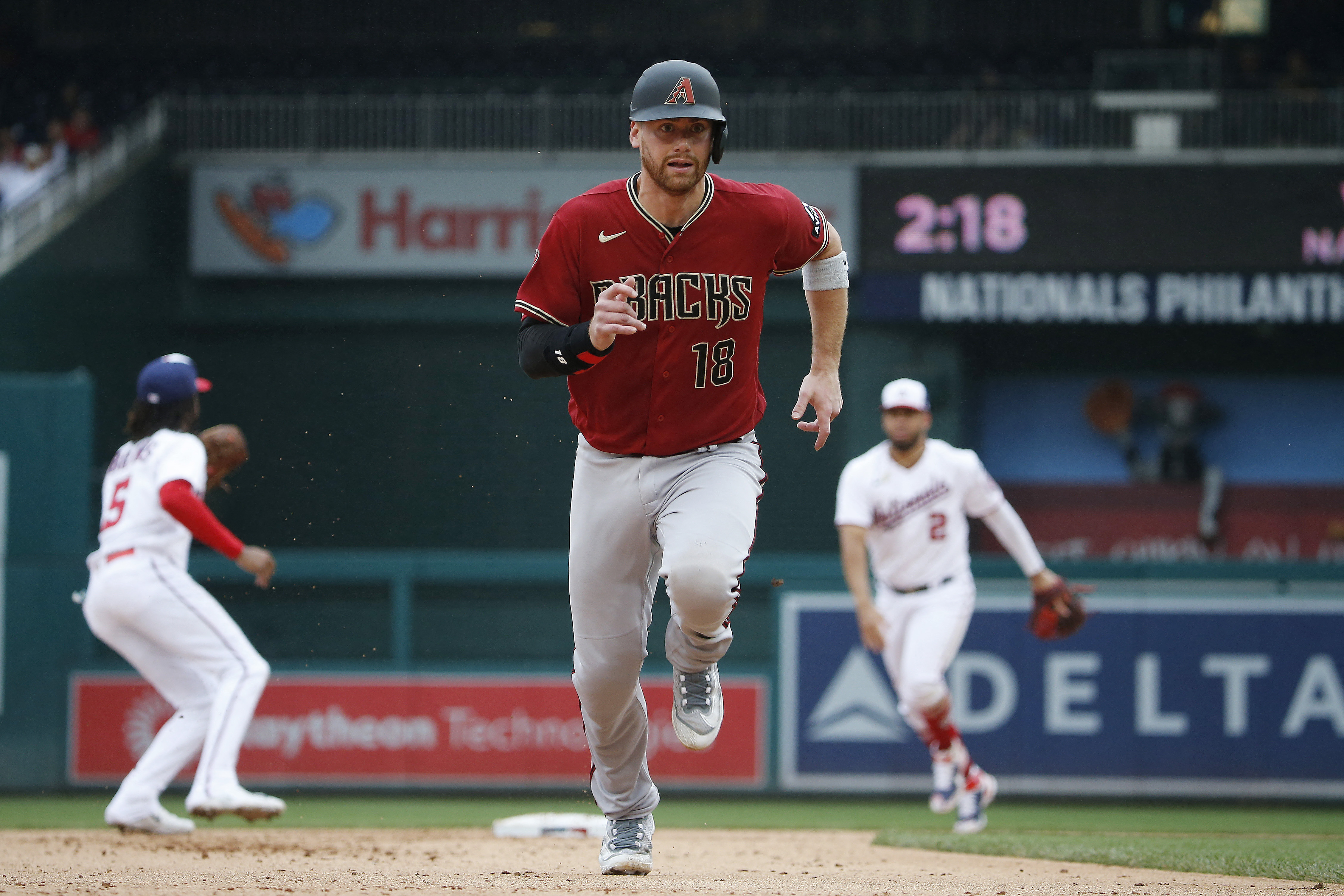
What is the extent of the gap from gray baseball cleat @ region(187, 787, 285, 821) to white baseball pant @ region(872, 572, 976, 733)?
2960 millimetres

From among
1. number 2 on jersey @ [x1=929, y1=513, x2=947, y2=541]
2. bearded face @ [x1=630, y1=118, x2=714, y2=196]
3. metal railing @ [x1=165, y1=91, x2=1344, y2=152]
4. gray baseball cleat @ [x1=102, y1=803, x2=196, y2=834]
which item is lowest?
gray baseball cleat @ [x1=102, y1=803, x2=196, y2=834]

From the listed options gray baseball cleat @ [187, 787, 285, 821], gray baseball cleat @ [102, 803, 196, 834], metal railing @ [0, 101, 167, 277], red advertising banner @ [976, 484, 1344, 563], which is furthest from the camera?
red advertising banner @ [976, 484, 1344, 563]

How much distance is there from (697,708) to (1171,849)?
8.98ft

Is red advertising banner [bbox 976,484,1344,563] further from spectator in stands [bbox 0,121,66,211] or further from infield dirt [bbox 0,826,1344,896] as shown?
spectator in stands [bbox 0,121,66,211]

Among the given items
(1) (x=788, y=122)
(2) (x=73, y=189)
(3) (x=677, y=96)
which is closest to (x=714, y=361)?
(3) (x=677, y=96)

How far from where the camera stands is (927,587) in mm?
7352

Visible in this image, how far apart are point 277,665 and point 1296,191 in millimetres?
10777

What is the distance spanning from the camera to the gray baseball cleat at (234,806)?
5.88 meters

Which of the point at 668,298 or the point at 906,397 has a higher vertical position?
the point at 668,298

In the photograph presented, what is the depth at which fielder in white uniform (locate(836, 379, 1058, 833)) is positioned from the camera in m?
7.20

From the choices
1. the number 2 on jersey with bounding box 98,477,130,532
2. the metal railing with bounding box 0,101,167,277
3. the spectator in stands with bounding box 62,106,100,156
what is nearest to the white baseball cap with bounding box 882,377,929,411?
the number 2 on jersey with bounding box 98,477,130,532

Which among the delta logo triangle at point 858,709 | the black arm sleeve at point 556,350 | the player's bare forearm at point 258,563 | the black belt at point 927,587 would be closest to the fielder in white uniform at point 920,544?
the black belt at point 927,587

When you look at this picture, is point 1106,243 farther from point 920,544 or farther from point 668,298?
point 668,298

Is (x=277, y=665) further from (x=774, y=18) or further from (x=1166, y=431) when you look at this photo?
(x=774, y=18)
